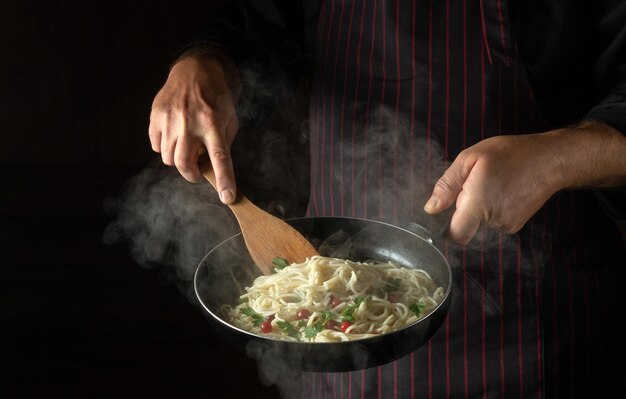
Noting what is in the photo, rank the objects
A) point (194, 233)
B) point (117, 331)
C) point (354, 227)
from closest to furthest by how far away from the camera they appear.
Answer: point (354, 227) < point (194, 233) < point (117, 331)

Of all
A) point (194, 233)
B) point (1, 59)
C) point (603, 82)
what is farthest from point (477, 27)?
point (1, 59)

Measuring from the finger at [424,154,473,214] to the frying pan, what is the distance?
0.42 feet

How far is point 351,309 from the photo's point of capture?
138cm

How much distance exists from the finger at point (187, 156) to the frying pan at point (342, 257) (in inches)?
6.3

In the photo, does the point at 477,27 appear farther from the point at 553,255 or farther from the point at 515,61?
the point at 553,255

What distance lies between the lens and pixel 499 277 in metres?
1.54

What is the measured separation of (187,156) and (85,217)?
1923 mm

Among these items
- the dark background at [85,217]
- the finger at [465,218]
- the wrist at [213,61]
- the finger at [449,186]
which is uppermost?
the wrist at [213,61]

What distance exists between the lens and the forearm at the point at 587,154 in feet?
4.39

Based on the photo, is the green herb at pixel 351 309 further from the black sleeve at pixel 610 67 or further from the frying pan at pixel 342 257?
the black sleeve at pixel 610 67

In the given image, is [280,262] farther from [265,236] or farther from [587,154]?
[587,154]

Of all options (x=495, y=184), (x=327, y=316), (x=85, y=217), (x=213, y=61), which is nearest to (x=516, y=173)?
(x=495, y=184)

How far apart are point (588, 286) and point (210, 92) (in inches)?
35.9

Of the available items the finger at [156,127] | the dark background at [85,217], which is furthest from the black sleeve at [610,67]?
the dark background at [85,217]
